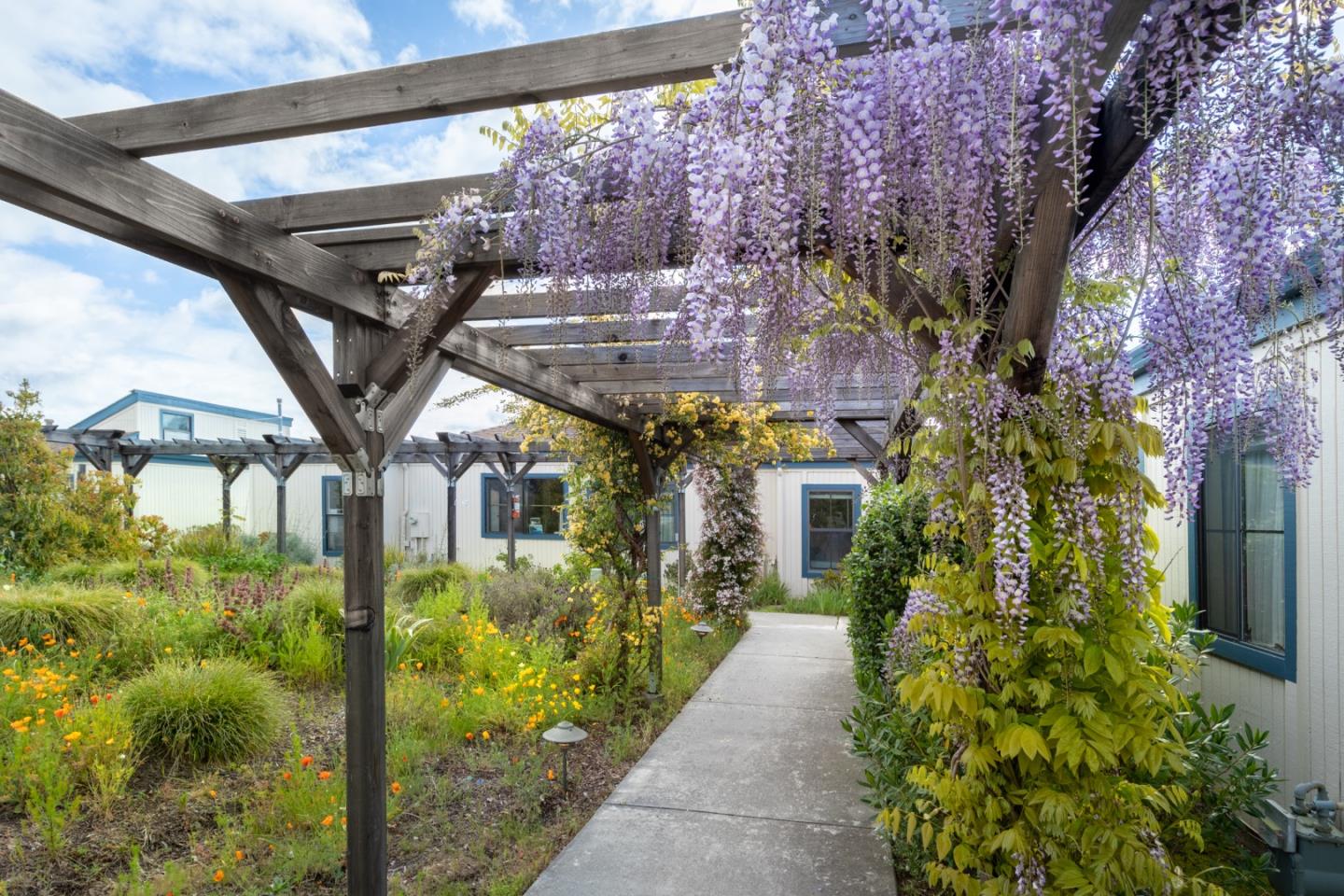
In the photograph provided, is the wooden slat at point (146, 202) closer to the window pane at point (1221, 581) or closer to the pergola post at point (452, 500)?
the window pane at point (1221, 581)

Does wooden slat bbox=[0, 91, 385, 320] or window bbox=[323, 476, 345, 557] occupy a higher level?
wooden slat bbox=[0, 91, 385, 320]

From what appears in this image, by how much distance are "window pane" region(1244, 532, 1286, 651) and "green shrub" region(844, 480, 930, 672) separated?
1.38m

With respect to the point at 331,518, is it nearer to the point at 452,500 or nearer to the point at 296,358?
the point at 452,500

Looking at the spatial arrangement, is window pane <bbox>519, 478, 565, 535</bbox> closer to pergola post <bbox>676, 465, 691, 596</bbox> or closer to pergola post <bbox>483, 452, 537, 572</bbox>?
pergola post <bbox>483, 452, 537, 572</bbox>

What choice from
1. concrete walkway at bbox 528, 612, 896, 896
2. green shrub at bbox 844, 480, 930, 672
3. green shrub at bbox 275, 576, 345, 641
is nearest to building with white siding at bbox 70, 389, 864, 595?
green shrub at bbox 275, 576, 345, 641

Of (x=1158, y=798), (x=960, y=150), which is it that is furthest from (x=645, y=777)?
(x=960, y=150)

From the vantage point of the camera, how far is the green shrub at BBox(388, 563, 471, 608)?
7332 millimetres

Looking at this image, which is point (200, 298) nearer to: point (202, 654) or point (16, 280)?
point (16, 280)

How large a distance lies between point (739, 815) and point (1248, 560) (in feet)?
8.41

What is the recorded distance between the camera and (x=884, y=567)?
4.08m

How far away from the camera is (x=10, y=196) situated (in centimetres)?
144

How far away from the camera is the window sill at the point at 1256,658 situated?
2.83 m

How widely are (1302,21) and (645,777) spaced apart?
3.57m

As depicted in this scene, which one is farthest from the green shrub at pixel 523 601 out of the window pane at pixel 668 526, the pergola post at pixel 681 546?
the window pane at pixel 668 526
